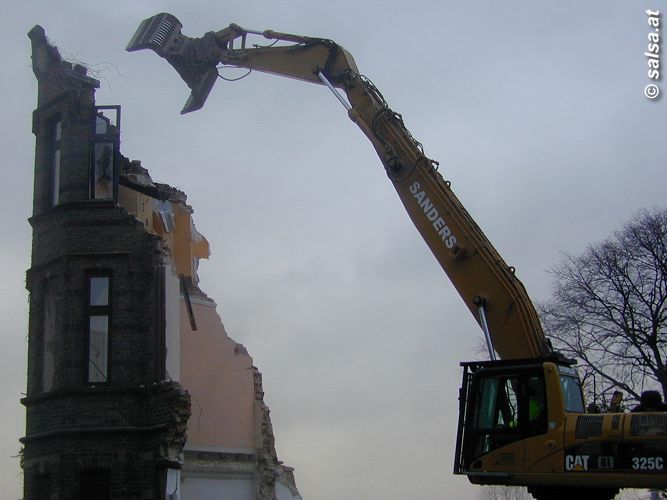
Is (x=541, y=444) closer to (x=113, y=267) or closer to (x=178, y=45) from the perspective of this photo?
(x=113, y=267)

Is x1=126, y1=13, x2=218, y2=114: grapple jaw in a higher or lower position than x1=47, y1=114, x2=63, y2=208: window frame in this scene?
higher

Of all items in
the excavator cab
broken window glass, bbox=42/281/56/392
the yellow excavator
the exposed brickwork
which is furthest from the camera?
broken window glass, bbox=42/281/56/392

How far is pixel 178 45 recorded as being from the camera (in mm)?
16875

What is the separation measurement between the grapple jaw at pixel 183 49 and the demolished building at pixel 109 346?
1463mm

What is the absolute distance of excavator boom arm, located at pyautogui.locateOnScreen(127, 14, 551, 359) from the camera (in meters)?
11.8

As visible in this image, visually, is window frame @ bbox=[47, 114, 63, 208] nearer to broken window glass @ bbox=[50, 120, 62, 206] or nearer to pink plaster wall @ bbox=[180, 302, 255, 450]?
broken window glass @ bbox=[50, 120, 62, 206]

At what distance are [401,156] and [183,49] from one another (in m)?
5.50

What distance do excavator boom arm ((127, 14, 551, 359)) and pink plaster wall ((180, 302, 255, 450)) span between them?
4.70 m

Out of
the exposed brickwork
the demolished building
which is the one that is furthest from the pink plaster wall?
the exposed brickwork

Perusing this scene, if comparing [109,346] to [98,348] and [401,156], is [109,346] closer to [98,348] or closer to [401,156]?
[98,348]

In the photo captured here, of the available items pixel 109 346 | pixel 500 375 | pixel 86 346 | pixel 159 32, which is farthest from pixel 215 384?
pixel 500 375

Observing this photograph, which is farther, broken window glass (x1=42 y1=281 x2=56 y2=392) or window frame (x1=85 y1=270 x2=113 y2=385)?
broken window glass (x1=42 y1=281 x2=56 y2=392)

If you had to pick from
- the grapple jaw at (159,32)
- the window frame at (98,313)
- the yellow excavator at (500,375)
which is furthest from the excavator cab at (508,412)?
the grapple jaw at (159,32)

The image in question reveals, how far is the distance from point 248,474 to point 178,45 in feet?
27.2
